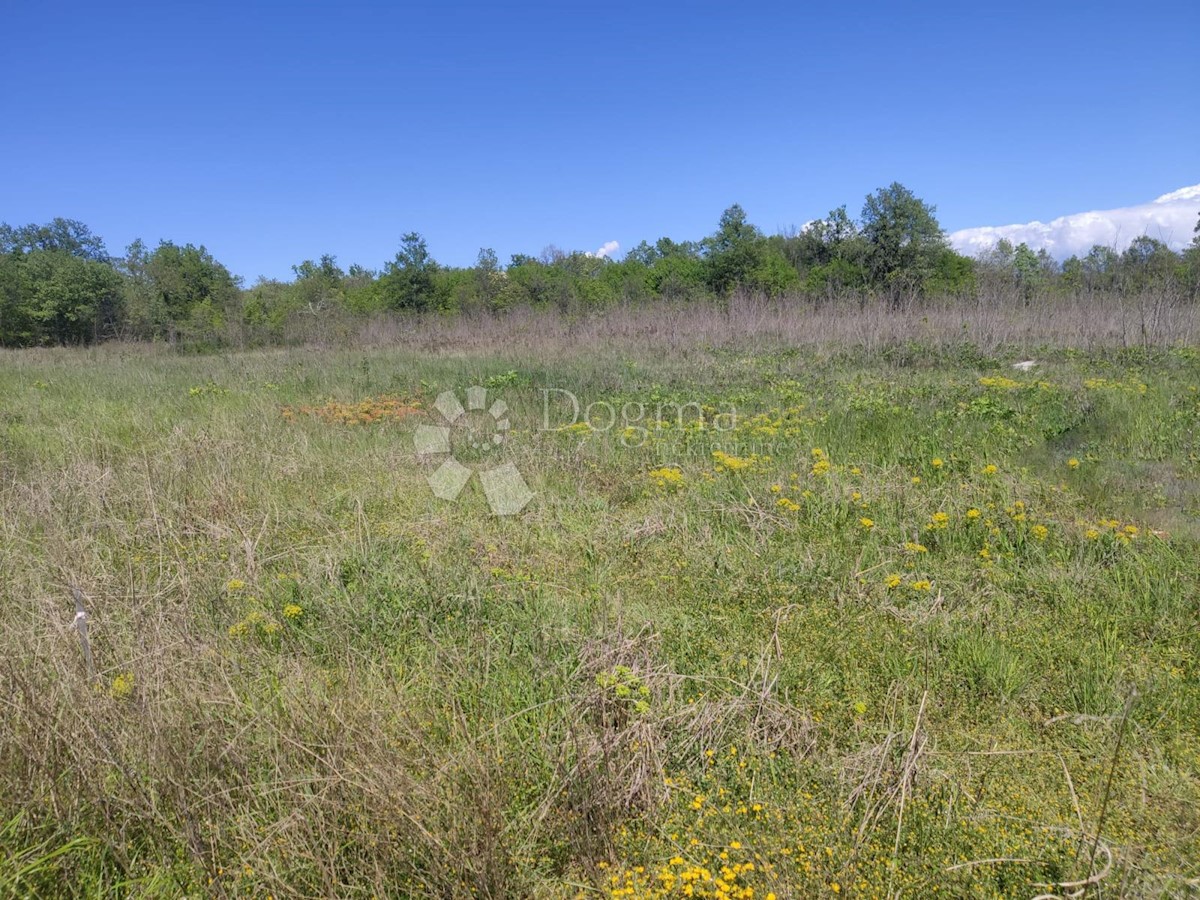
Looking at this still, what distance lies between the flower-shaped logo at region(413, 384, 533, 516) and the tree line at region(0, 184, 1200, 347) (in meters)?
10.0

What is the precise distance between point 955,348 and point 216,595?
1045cm

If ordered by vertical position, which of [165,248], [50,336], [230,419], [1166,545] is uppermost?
[165,248]

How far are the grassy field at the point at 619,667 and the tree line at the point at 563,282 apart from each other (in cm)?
1075

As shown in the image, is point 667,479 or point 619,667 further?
point 667,479

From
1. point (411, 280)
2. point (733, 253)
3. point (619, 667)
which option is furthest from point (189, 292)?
point (619, 667)

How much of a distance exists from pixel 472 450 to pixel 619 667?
367cm

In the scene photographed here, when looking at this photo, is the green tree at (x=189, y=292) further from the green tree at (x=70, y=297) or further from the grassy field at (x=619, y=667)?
the grassy field at (x=619, y=667)

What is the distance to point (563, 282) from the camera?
21.4 metres

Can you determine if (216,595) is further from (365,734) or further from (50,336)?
(50,336)

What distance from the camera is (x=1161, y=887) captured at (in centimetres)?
154

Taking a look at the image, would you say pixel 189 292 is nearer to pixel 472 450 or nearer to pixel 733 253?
pixel 733 253

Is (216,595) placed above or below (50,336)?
below

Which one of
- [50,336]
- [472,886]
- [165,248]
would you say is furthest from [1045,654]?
[165,248]

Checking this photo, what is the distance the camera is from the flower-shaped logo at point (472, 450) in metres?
4.61
